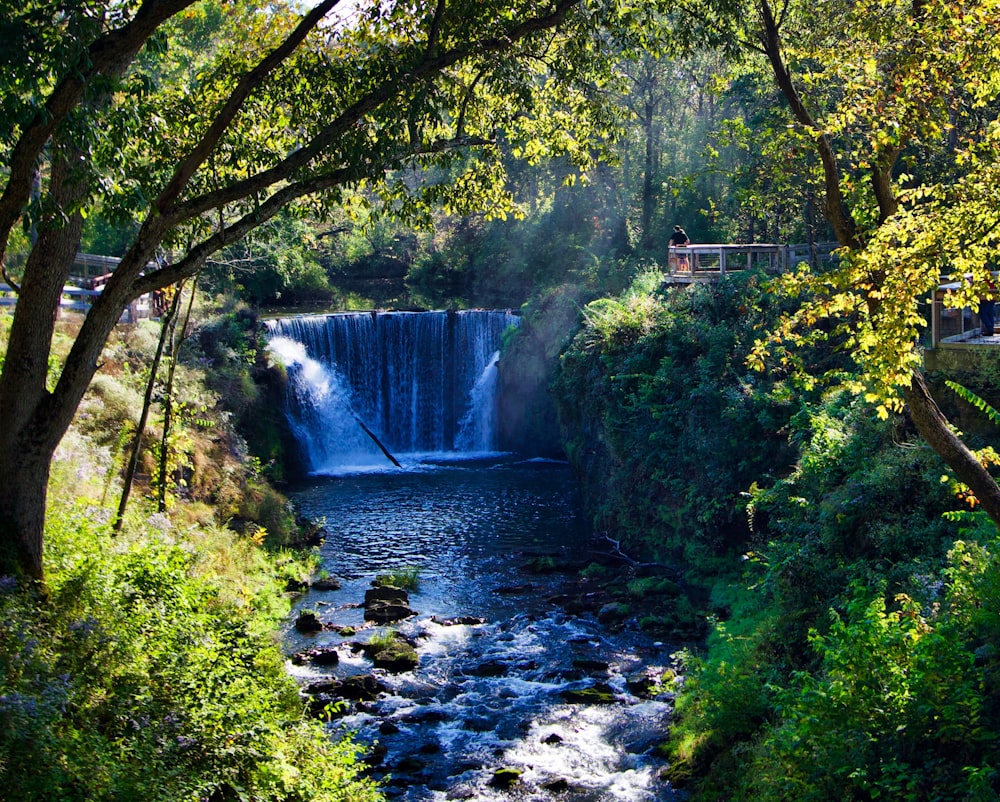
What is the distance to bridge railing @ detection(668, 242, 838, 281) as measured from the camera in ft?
80.8

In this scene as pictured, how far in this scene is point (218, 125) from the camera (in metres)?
8.93

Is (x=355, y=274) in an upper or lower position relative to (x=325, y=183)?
upper

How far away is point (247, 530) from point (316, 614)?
95.2 inches

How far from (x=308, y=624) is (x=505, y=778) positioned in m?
6.10

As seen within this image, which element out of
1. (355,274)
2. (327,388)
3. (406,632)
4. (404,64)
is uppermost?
(355,274)

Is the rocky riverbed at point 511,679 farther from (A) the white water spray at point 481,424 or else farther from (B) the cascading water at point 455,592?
(A) the white water spray at point 481,424

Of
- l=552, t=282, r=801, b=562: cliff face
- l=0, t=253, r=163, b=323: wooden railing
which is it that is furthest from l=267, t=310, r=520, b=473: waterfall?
l=552, t=282, r=801, b=562: cliff face

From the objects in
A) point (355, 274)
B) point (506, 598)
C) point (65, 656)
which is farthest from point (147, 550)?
point (355, 274)

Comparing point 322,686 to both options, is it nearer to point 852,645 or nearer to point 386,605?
point 386,605

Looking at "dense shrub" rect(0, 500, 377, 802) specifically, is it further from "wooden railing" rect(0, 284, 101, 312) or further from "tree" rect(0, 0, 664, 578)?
"wooden railing" rect(0, 284, 101, 312)

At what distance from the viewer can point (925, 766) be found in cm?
802

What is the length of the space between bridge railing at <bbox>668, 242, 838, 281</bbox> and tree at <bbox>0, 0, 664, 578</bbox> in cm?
1307

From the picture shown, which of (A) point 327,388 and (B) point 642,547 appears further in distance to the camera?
(A) point 327,388

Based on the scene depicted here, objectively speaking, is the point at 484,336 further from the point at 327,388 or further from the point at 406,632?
the point at 406,632
